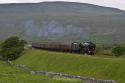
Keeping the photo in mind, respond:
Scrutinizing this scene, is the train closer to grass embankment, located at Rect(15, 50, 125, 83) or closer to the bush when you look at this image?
grass embankment, located at Rect(15, 50, 125, 83)

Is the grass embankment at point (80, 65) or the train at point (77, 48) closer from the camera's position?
the grass embankment at point (80, 65)

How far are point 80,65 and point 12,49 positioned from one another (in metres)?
43.5

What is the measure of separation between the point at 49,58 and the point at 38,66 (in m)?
2.60

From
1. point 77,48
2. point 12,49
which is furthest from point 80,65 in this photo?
point 12,49

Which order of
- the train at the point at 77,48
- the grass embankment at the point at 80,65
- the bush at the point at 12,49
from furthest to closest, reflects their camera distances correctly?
1. the bush at the point at 12,49
2. the train at the point at 77,48
3. the grass embankment at the point at 80,65

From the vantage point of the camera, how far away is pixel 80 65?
197 ft

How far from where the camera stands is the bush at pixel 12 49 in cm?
9900

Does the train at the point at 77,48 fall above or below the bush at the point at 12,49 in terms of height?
above

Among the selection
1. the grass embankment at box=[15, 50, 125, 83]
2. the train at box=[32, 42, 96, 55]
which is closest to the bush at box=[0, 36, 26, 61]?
the train at box=[32, 42, 96, 55]

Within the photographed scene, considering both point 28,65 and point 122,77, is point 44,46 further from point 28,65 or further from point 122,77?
point 122,77

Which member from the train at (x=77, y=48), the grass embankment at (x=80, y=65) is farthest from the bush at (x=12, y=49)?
the grass embankment at (x=80, y=65)

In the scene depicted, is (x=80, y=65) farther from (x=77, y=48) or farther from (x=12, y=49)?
(x=12, y=49)

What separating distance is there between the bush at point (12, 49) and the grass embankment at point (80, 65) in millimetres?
15671

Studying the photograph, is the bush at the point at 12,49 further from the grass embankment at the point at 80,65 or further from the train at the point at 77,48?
the grass embankment at the point at 80,65
